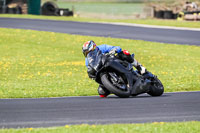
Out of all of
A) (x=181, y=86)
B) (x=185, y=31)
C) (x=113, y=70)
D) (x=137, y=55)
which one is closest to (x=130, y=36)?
(x=185, y=31)

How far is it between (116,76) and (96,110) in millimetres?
1464

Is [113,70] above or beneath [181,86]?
above

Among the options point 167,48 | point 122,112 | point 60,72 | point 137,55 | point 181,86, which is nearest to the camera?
point 122,112

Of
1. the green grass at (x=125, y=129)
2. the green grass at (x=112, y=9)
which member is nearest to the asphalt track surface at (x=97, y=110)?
the green grass at (x=125, y=129)

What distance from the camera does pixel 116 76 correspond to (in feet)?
35.1

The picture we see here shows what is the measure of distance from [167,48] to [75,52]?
4799 mm

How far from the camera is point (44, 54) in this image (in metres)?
23.0

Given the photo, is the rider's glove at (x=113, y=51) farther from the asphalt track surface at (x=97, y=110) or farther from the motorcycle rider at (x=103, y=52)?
the asphalt track surface at (x=97, y=110)

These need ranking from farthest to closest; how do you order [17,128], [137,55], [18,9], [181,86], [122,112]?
[18,9] < [137,55] < [181,86] < [122,112] < [17,128]

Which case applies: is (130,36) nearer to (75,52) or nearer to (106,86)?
(75,52)

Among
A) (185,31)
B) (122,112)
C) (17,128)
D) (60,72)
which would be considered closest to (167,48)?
(185,31)

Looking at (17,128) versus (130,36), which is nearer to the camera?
(17,128)

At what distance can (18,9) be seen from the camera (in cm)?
4550

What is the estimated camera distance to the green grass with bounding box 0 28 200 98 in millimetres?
13711
